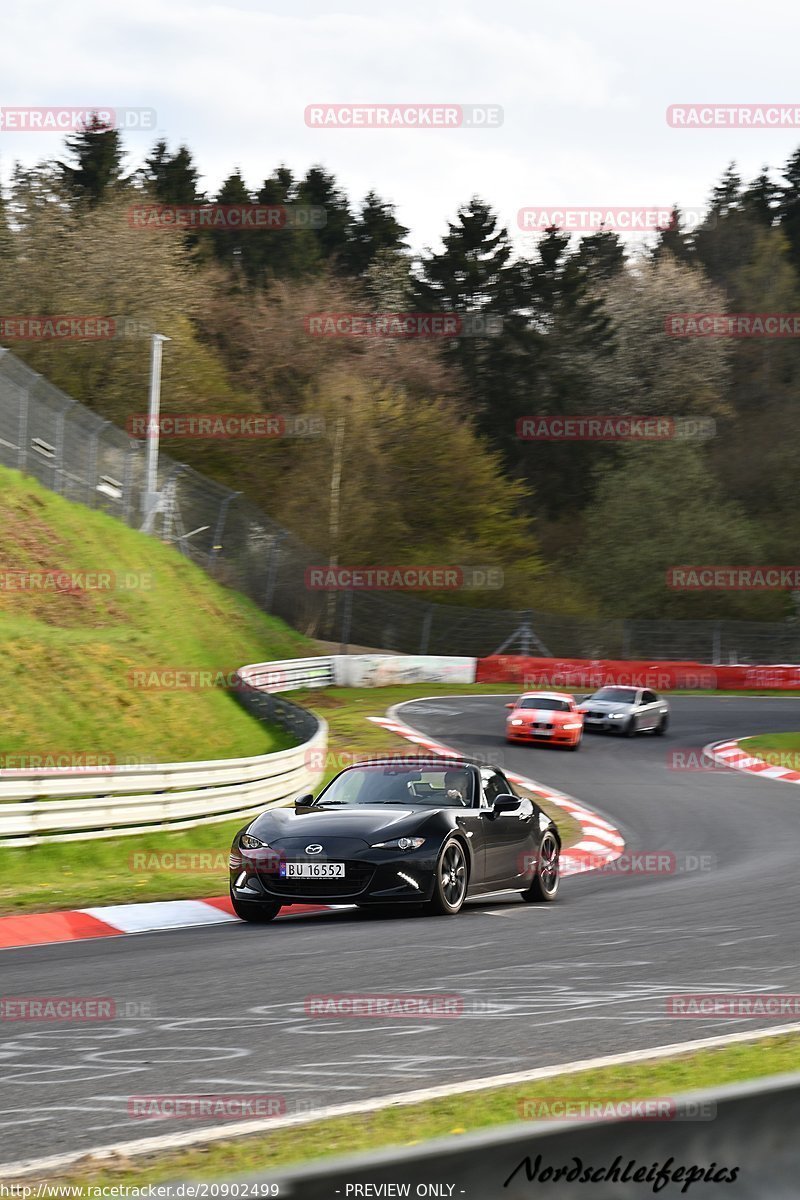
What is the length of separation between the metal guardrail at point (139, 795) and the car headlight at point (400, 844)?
4556 mm

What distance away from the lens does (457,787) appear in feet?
39.6

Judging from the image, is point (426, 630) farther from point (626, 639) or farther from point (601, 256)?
point (601, 256)

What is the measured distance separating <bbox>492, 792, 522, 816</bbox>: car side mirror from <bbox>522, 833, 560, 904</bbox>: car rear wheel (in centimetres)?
58

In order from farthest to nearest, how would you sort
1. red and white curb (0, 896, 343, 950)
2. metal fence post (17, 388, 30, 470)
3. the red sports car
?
metal fence post (17, 388, 30, 470)
the red sports car
red and white curb (0, 896, 343, 950)

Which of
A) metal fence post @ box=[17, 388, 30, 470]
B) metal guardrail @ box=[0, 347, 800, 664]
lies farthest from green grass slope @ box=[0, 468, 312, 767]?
metal guardrail @ box=[0, 347, 800, 664]

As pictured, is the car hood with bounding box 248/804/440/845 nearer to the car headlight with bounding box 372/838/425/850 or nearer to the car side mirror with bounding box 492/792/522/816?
the car headlight with bounding box 372/838/425/850

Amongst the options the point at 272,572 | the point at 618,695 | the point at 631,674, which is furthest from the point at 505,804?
the point at 272,572

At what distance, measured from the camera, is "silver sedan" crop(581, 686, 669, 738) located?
32.8m

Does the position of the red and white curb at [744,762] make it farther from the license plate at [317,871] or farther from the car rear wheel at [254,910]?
the license plate at [317,871]

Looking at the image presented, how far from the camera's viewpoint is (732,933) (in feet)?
34.4

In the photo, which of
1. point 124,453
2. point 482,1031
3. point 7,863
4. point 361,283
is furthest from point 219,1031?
point 361,283

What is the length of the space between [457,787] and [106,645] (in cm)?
1365

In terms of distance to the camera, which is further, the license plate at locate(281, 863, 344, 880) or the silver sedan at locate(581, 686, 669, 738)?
the silver sedan at locate(581, 686, 669, 738)

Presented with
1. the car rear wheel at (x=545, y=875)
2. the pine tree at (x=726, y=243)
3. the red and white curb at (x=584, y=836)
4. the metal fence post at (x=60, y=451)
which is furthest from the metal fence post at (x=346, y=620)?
the pine tree at (x=726, y=243)
